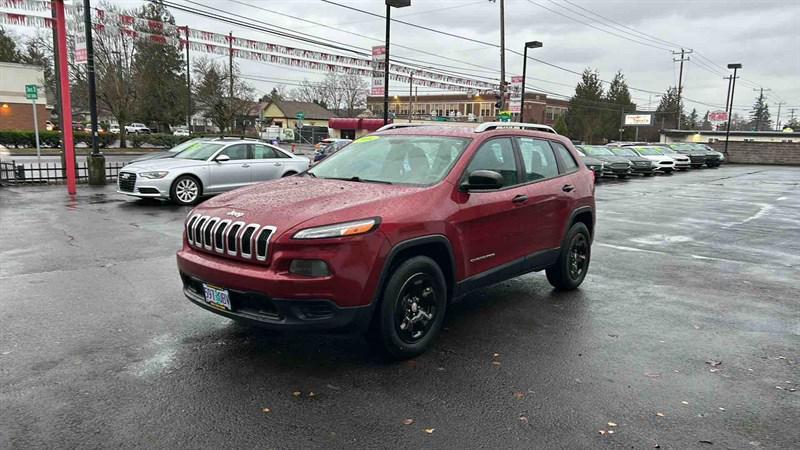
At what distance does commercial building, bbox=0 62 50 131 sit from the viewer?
4488 cm

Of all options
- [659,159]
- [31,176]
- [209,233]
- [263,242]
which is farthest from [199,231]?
[659,159]

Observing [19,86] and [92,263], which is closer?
[92,263]

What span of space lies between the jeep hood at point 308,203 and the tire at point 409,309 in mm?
518

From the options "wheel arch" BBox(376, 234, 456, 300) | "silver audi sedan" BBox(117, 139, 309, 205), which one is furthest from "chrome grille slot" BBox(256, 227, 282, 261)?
"silver audi sedan" BBox(117, 139, 309, 205)

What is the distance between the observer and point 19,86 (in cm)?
4566

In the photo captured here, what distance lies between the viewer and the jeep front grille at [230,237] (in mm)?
3721

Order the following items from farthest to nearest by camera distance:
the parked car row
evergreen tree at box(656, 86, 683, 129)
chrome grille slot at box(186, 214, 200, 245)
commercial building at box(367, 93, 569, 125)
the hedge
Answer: commercial building at box(367, 93, 569, 125) → evergreen tree at box(656, 86, 683, 129) → the hedge → the parked car row → chrome grille slot at box(186, 214, 200, 245)

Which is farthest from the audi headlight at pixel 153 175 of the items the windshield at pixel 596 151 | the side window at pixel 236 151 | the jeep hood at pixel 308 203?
the windshield at pixel 596 151

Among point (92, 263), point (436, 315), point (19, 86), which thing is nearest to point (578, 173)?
point (436, 315)

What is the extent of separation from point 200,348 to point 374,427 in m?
1.83

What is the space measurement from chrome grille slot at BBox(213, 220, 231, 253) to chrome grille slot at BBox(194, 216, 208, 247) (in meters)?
0.20

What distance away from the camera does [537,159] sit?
228 inches

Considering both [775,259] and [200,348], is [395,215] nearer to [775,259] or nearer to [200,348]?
[200,348]

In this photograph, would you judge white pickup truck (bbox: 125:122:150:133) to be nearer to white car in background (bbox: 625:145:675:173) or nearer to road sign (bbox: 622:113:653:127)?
white car in background (bbox: 625:145:675:173)
